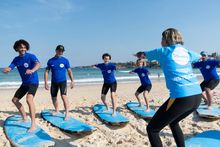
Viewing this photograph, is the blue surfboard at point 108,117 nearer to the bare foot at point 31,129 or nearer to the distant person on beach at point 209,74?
the bare foot at point 31,129

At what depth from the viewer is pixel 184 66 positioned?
15.0ft

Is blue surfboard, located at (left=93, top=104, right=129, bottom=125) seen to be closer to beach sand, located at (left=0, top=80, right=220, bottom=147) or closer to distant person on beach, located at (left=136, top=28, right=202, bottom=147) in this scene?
beach sand, located at (left=0, top=80, right=220, bottom=147)

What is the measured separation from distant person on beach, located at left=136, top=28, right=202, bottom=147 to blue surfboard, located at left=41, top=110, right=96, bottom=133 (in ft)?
9.79

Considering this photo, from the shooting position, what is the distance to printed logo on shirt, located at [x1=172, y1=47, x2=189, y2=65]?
14.9ft

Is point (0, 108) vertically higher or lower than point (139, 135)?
higher

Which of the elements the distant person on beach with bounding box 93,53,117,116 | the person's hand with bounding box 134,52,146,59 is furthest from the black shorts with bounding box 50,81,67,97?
the person's hand with bounding box 134,52,146,59

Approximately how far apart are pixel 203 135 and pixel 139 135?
184 centimetres

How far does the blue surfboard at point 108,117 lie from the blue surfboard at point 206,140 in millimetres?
2580

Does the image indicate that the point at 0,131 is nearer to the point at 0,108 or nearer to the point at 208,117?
the point at 0,108

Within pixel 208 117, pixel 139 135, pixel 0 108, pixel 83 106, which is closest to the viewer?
pixel 139 135

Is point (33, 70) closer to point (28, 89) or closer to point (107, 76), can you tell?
point (28, 89)

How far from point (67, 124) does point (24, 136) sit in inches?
54.3

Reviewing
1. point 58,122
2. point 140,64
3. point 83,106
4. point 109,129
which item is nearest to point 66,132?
point 58,122

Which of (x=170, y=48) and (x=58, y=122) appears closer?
(x=170, y=48)
